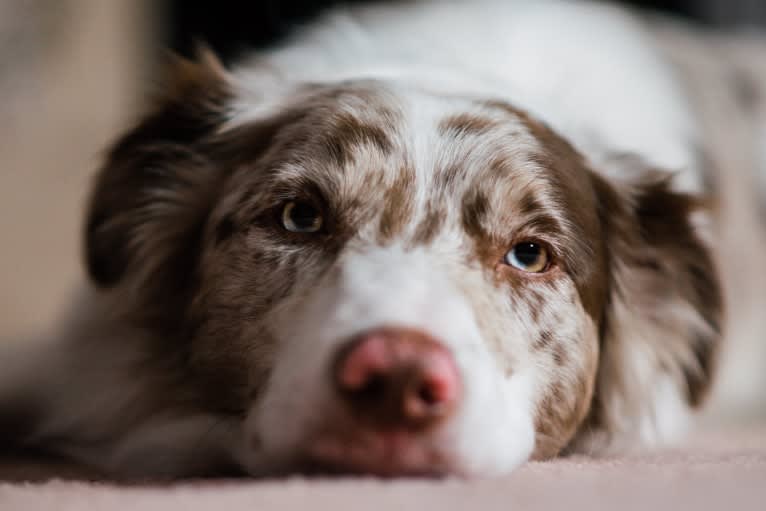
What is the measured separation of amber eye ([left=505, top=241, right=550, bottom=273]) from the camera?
1.60 m

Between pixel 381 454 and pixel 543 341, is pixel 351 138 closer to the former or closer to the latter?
pixel 543 341

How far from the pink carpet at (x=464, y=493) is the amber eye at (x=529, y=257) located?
0.42m

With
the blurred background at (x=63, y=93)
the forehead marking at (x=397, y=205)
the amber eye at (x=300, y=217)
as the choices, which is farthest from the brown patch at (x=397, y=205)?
the blurred background at (x=63, y=93)

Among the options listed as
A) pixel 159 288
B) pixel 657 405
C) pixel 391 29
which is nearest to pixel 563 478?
pixel 657 405

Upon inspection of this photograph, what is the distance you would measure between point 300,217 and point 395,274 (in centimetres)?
34

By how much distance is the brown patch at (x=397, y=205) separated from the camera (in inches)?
58.3

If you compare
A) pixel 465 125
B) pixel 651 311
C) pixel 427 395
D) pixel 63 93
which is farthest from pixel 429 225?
pixel 63 93

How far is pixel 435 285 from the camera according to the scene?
1342 millimetres

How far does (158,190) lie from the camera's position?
2016mm

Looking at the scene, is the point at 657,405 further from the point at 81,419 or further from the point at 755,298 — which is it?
the point at 81,419

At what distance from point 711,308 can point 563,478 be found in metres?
0.95

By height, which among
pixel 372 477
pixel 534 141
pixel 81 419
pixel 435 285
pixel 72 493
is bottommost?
pixel 81 419

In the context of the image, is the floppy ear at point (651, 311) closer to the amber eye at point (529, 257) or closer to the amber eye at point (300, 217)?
the amber eye at point (529, 257)

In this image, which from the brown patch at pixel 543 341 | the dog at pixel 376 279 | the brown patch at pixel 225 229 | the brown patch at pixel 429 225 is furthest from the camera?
the brown patch at pixel 225 229
